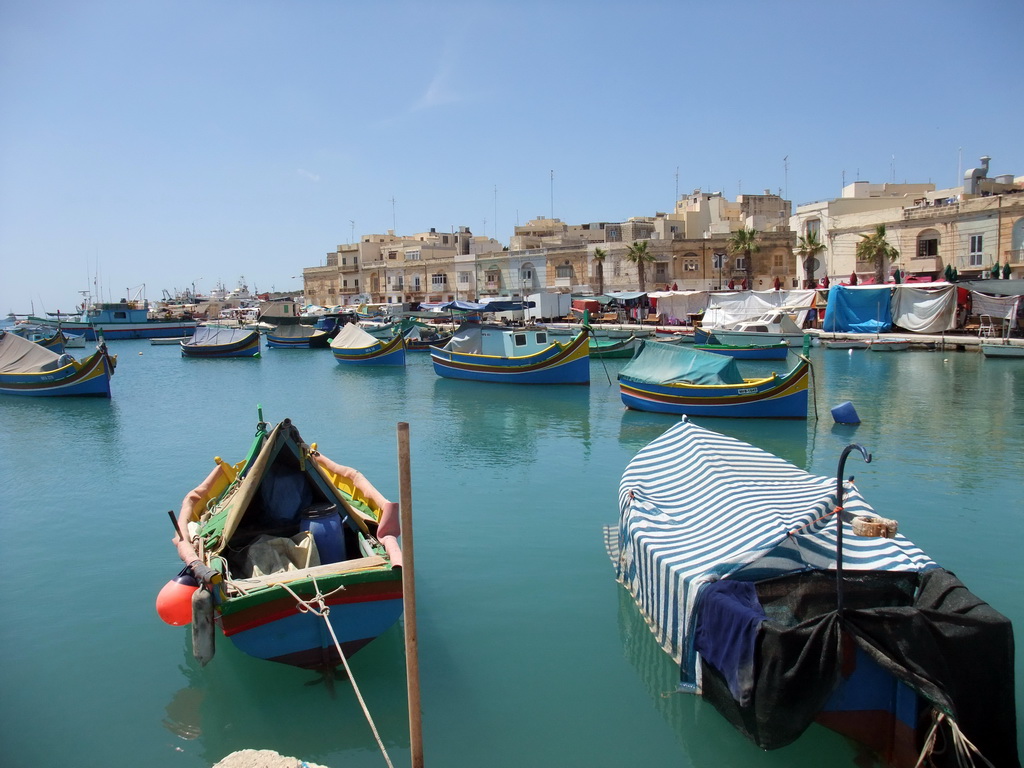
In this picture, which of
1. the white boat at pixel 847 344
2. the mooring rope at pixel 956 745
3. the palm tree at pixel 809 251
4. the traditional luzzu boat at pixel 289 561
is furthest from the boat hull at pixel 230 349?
the mooring rope at pixel 956 745

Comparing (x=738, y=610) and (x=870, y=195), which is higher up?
(x=870, y=195)

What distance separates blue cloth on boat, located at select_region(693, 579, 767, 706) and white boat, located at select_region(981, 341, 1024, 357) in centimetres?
3122

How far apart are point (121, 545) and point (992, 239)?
129ft

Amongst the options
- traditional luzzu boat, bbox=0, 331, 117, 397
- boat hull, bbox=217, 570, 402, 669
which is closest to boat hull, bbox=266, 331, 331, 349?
traditional luzzu boat, bbox=0, 331, 117, 397

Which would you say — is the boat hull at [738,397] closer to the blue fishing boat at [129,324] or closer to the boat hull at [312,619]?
the boat hull at [312,619]

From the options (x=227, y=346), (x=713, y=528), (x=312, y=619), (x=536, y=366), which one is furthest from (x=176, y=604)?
(x=227, y=346)

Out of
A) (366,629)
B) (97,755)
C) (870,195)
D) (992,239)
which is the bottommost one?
(97,755)

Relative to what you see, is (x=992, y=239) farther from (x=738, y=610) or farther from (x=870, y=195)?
(x=738, y=610)

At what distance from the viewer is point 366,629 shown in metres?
7.06

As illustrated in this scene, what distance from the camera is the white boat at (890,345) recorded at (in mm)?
36094

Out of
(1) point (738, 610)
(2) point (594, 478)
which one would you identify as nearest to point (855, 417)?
(2) point (594, 478)

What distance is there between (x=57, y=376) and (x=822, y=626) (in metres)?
30.1

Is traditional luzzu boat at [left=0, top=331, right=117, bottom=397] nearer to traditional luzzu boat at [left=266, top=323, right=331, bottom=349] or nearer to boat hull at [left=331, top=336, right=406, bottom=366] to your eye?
boat hull at [left=331, top=336, right=406, bottom=366]

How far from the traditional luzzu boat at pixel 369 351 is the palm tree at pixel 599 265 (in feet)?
74.9
